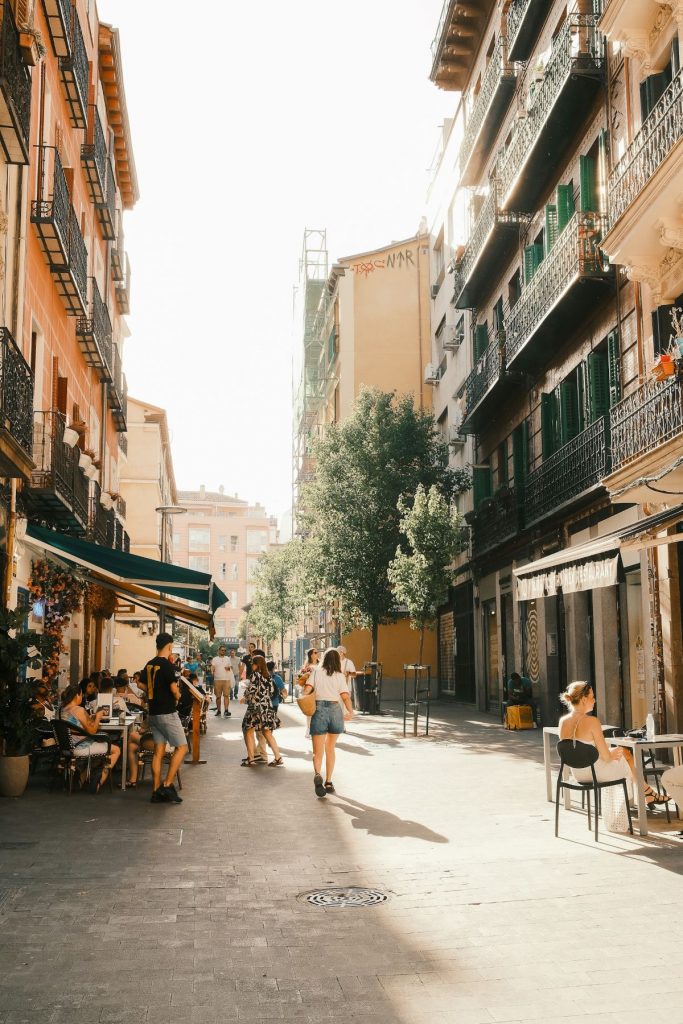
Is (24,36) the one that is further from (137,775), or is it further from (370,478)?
(370,478)

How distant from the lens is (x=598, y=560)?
11945mm

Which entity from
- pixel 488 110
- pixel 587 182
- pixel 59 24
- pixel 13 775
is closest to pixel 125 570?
pixel 13 775

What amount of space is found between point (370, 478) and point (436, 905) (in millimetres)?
24989

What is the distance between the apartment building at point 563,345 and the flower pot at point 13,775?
22.0ft

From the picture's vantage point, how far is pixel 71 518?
17.8 meters

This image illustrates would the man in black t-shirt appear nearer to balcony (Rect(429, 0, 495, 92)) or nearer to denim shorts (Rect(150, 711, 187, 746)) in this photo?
denim shorts (Rect(150, 711, 187, 746))

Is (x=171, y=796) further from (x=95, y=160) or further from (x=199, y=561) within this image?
(x=199, y=561)

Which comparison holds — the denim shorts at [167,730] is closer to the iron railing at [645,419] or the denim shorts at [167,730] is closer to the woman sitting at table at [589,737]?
the woman sitting at table at [589,737]

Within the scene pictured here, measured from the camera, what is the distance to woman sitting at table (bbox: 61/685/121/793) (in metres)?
13.1

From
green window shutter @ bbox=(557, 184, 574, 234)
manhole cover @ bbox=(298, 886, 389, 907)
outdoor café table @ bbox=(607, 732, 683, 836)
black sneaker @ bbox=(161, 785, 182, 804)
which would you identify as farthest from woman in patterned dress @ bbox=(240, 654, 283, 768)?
green window shutter @ bbox=(557, 184, 574, 234)

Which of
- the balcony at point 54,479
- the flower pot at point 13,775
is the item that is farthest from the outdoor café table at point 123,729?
the balcony at point 54,479

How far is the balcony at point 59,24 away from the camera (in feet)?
54.4

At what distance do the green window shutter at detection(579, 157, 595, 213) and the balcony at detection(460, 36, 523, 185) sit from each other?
20.7ft

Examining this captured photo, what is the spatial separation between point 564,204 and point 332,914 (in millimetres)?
17745
